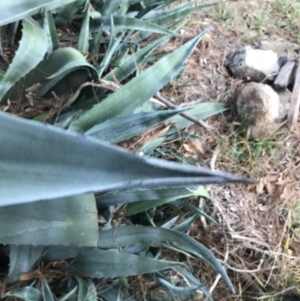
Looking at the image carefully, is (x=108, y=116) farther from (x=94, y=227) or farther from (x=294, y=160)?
(x=294, y=160)

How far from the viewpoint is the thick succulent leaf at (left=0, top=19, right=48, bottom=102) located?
90 centimetres

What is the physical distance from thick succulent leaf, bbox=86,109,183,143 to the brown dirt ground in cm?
29

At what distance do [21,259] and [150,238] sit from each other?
9.9 inches

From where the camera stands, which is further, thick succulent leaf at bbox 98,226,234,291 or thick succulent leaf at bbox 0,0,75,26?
thick succulent leaf at bbox 98,226,234,291

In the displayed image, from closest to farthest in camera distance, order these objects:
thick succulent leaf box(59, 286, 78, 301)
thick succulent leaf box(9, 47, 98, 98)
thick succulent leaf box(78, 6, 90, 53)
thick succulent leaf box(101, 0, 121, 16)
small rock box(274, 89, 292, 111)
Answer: thick succulent leaf box(59, 286, 78, 301) → thick succulent leaf box(9, 47, 98, 98) → thick succulent leaf box(78, 6, 90, 53) → thick succulent leaf box(101, 0, 121, 16) → small rock box(274, 89, 292, 111)

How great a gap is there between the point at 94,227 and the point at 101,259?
138mm

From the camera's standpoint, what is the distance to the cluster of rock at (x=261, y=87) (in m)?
1.29

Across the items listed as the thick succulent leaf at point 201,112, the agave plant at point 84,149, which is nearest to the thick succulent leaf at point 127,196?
the agave plant at point 84,149

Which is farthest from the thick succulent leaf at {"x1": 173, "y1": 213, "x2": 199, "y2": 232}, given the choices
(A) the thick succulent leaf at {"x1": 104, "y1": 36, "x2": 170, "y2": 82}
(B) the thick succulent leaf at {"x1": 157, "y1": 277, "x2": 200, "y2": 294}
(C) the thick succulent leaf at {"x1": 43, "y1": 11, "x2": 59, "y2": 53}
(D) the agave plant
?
(C) the thick succulent leaf at {"x1": 43, "y1": 11, "x2": 59, "y2": 53}

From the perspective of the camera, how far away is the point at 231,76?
4.67 feet

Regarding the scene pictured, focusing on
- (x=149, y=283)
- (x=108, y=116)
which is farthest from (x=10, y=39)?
(x=149, y=283)

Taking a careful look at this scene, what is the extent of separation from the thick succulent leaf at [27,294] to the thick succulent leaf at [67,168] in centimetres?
33

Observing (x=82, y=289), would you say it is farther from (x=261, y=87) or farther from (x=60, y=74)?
(x=261, y=87)

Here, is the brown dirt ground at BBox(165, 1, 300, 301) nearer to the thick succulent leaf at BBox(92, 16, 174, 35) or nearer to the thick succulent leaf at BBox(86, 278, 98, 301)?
the thick succulent leaf at BBox(92, 16, 174, 35)
